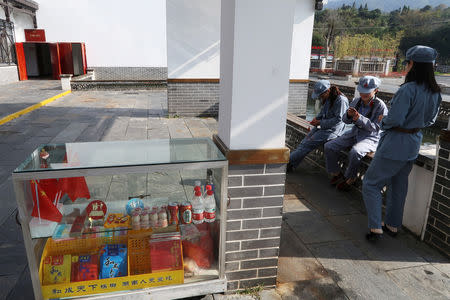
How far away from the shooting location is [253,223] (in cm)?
250

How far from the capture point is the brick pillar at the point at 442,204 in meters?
2.99

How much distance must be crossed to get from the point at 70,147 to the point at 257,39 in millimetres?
1571

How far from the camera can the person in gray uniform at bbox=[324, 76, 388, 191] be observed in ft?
12.9

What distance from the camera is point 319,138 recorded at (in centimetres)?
493

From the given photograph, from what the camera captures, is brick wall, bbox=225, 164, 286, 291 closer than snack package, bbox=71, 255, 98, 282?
No

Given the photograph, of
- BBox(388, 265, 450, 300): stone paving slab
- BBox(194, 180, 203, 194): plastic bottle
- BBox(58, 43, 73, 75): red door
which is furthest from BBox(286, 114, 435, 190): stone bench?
BBox(58, 43, 73, 75): red door

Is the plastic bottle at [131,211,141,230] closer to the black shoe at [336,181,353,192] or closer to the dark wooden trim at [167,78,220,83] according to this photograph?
the black shoe at [336,181,353,192]

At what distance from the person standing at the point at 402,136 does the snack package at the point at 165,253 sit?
2002mm

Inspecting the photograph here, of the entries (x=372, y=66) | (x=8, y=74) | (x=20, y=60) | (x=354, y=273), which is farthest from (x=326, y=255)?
(x=372, y=66)

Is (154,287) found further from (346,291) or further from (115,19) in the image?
(115,19)

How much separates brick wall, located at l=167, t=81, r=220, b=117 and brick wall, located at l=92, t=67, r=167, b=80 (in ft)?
32.6

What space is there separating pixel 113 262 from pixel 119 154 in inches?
30.1

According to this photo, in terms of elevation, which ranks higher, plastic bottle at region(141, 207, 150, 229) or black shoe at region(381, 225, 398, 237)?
plastic bottle at region(141, 207, 150, 229)

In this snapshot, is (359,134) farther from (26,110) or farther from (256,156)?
(26,110)
